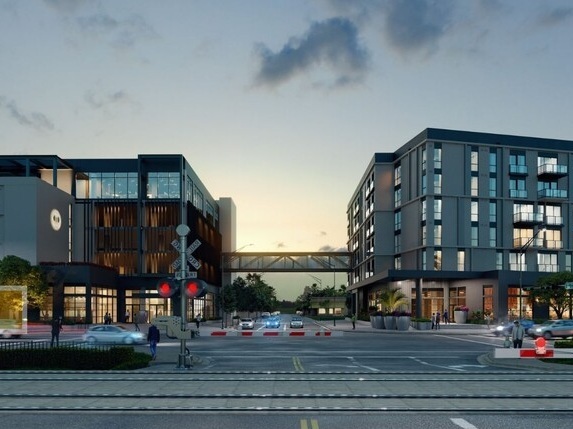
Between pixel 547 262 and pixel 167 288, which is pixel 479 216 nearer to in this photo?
pixel 547 262

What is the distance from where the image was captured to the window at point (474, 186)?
9044 cm

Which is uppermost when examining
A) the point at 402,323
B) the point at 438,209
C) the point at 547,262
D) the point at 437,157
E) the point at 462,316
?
the point at 437,157

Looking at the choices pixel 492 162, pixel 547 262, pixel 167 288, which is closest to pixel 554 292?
pixel 547 262

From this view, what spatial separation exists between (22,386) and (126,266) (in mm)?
86766

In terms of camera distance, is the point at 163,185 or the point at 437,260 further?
the point at 163,185

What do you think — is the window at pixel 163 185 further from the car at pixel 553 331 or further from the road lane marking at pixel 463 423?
the road lane marking at pixel 463 423

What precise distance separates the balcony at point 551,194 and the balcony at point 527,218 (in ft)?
9.40

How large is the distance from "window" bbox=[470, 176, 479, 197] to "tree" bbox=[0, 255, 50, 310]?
56170mm

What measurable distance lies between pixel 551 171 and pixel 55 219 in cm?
6943

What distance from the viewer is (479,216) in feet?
298

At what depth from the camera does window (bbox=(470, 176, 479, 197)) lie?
9044 cm

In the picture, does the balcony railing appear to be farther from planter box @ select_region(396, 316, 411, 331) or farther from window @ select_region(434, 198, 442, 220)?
planter box @ select_region(396, 316, 411, 331)

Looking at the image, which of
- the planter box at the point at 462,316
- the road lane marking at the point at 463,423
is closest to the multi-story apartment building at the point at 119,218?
the planter box at the point at 462,316

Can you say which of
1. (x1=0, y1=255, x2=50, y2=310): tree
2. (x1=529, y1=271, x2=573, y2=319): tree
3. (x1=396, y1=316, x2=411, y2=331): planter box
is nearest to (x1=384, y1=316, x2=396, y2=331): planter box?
(x1=396, y1=316, x2=411, y2=331): planter box
